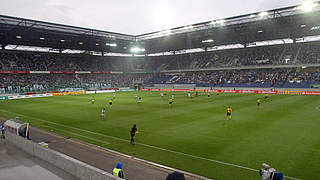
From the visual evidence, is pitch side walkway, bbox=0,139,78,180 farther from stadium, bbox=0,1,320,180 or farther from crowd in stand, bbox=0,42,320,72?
crowd in stand, bbox=0,42,320,72

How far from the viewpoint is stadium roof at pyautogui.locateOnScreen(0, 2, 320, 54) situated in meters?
44.6

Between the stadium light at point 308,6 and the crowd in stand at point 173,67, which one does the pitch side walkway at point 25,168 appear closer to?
the crowd in stand at point 173,67

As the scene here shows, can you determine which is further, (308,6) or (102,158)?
(308,6)

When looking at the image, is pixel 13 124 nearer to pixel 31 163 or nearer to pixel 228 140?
pixel 31 163

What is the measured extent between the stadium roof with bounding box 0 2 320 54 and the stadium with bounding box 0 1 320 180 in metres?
0.25

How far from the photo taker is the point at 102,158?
11.4 meters

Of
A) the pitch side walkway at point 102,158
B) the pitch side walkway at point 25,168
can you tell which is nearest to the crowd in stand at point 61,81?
the pitch side walkway at point 102,158

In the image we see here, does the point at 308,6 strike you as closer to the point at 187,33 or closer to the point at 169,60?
the point at 187,33

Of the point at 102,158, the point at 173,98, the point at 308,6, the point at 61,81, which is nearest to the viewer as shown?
the point at 102,158

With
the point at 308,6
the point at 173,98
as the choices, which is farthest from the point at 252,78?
the point at 173,98

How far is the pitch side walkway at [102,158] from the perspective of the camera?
9422 mm

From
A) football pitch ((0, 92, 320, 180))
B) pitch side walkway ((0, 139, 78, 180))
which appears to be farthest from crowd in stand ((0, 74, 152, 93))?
pitch side walkway ((0, 139, 78, 180))

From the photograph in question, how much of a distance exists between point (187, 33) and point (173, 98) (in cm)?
2660

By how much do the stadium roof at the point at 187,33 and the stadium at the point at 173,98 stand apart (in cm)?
25
